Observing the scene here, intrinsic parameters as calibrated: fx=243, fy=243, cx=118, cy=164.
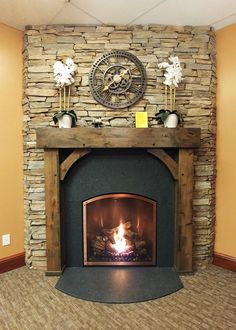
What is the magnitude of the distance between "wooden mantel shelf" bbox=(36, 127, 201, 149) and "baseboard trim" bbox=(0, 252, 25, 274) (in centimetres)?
122

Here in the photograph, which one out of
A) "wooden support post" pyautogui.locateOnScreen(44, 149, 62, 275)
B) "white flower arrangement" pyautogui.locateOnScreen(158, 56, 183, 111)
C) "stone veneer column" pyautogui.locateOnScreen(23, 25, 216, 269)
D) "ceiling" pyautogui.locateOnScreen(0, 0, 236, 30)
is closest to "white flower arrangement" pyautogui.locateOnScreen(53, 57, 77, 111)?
"stone veneer column" pyautogui.locateOnScreen(23, 25, 216, 269)

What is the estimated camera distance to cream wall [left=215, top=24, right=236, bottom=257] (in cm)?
243

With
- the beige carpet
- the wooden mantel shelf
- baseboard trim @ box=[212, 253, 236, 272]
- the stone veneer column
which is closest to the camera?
the beige carpet

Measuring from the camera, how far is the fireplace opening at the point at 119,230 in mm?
2469

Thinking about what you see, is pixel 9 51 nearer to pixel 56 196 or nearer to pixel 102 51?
pixel 102 51

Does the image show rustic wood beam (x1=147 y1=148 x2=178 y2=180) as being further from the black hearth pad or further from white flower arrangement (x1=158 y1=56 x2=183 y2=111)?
the black hearth pad

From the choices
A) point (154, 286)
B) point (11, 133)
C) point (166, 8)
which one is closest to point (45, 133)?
point (11, 133)

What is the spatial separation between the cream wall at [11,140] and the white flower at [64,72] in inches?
18.9

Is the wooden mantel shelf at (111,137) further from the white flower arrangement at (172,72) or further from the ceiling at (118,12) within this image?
the ceiling at (118,12)

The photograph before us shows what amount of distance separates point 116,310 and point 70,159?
4.26ft

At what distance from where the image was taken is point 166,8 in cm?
212

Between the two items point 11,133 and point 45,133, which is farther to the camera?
point 11,133

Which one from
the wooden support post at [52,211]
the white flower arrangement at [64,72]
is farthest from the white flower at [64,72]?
the wooden support post at [52,211]

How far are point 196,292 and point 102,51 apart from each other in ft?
7.77
